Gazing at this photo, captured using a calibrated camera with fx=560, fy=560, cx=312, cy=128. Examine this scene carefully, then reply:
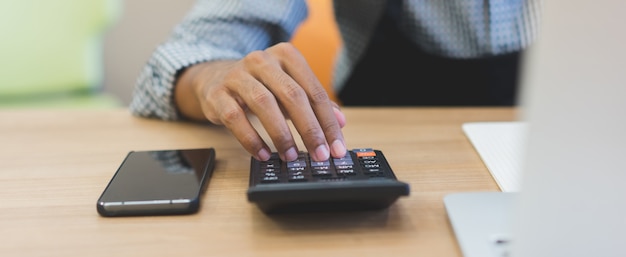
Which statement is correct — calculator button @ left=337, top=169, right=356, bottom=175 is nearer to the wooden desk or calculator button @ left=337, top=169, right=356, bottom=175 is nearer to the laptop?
the wooden desk

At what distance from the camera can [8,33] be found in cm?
119

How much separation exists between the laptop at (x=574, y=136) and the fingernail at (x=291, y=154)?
20 cm

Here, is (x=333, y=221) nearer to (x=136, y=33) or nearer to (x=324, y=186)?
(x=324, y=186)

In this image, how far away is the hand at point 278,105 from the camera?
1.43ft

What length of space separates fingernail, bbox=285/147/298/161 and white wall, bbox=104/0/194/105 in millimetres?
1213

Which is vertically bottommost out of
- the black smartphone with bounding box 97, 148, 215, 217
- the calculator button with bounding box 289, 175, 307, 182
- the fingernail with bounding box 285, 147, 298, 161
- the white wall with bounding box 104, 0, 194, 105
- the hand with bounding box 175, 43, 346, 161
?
the white wall with bounding box 104, 0, 194, 105

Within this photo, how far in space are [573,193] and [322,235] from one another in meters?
0.15

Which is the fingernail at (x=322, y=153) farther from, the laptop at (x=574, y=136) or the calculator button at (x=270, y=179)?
the laptop at (x=574, y=136)

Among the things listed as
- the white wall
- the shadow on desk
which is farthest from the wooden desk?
the white wall

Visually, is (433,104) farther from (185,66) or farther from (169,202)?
(169,202)

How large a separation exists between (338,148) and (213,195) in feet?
0.33

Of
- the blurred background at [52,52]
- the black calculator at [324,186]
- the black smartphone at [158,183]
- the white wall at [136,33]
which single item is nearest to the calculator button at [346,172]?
the black calculator at [324,186]

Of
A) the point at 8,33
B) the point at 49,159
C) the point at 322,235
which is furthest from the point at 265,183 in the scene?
the point at 8,33

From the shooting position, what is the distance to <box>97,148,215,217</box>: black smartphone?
1.26 feet
